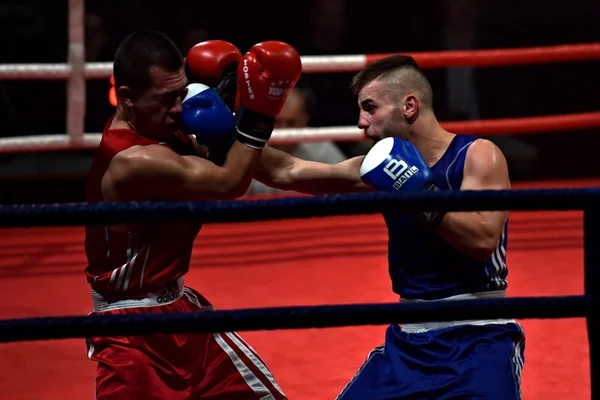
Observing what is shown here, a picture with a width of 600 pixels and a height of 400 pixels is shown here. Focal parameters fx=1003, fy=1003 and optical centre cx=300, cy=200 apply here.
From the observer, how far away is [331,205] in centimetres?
162

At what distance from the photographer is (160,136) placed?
7.70 ft

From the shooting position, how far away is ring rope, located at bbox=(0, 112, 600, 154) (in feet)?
15.2

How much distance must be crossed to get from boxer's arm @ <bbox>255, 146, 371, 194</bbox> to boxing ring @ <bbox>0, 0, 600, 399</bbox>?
0.69ft

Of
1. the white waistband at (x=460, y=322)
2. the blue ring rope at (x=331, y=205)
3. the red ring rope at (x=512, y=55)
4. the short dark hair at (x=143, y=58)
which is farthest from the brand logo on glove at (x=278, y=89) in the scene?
the red ring rope at (x=512, y=55)

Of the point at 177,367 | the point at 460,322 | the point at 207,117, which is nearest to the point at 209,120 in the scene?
the point at 207,117

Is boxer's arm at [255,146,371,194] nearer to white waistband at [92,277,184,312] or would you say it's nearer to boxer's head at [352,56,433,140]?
boxer's head at [352,56,433,140]

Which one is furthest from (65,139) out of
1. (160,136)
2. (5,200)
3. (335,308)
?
(335,308)

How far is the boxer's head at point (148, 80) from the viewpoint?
7.32ft

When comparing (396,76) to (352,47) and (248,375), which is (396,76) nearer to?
(248,375)

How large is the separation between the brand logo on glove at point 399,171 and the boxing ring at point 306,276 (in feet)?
0.70

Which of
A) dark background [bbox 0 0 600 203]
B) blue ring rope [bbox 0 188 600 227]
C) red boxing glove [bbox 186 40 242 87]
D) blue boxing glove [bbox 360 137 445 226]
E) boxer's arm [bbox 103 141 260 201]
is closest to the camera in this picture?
blue ring rope [bbox 0 188 600 227]

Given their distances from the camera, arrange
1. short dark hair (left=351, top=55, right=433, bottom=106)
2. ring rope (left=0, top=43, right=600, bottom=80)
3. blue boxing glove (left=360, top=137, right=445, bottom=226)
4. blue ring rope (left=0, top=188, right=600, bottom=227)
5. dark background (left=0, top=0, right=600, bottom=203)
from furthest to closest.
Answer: dark background (left=0, top=0, right=600, bottom=203)
ring rope (left=0, top=43, right=600, bottom=80)
short dark hair (left=351, top=55, right=433, bottom=106)
blue boxing glove (left=360, top=137, right=445, bottom=226)
blue ring rope (left=0, top=188, right=600, bottom=227)

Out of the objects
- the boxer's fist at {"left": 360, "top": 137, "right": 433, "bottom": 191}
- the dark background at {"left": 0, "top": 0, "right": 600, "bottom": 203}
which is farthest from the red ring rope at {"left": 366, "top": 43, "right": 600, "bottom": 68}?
the boxer's fist at {"left": 360, "top": 137, "right": 433, "bottom": 191}

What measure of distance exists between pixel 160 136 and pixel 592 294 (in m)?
1.10
